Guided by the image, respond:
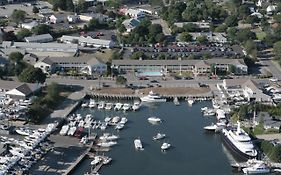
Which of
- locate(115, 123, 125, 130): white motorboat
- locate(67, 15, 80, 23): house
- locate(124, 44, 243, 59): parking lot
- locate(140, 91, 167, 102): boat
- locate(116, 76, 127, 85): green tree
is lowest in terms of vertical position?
locate(115, 123, 125, 130): white motorboat

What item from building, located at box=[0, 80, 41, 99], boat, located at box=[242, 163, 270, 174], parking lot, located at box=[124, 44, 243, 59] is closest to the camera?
boat, located at box=[242, 163, 270, 174]

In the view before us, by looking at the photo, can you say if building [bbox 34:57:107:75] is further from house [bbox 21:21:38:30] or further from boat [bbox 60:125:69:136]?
house [bbox 21:21:38:30]

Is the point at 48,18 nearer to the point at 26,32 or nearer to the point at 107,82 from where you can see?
the point at 26,32

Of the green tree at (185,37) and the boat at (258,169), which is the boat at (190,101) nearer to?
the boat at (258,169)

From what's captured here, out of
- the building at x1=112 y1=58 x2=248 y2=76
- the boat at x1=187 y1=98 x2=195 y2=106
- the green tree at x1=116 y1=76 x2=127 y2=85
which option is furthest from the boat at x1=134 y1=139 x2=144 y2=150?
the building at x1=112 y1=58 x2=248 y2=76

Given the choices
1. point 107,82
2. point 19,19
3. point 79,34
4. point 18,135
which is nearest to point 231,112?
point 107,82

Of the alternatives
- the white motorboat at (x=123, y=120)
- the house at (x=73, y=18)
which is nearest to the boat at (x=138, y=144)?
the white motorboat at (x=123, y=120)
